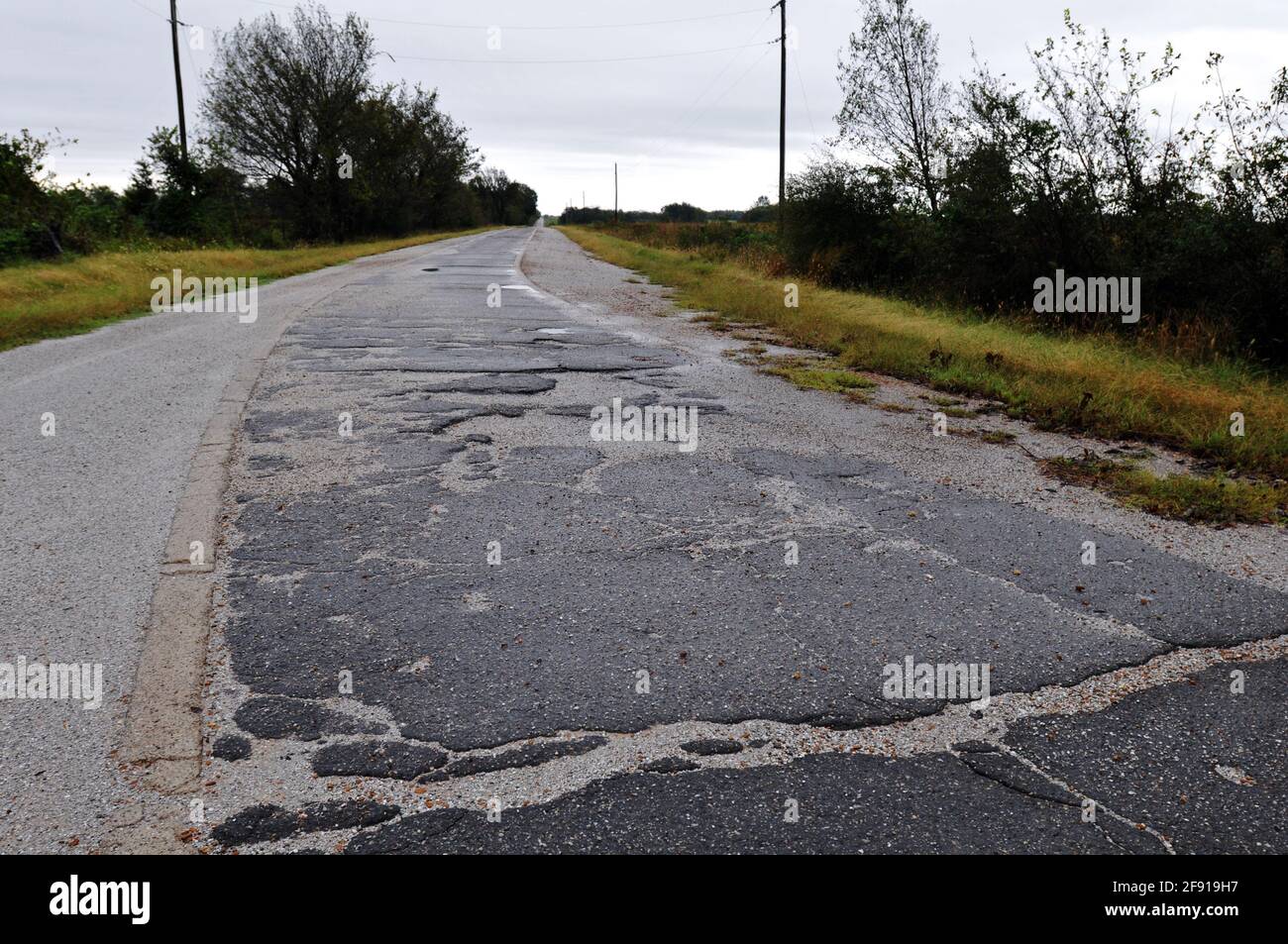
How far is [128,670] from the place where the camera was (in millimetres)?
2984

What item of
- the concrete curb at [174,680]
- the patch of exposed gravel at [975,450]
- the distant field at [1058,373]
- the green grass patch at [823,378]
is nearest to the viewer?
the concrete curb at [174,680]

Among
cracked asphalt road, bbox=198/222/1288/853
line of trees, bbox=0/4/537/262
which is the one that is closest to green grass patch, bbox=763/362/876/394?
cracked asphalt road, bbox=198/222/1288/853

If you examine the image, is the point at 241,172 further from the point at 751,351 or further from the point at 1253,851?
the point at 1253,851

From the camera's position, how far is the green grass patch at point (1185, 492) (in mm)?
4719

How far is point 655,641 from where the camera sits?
10.6ft

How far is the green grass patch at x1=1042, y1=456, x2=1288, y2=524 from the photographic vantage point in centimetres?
472

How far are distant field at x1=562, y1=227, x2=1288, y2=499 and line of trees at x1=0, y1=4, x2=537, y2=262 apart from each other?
2081cm

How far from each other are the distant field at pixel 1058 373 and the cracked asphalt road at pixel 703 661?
218cm

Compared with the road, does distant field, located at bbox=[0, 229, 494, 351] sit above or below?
above

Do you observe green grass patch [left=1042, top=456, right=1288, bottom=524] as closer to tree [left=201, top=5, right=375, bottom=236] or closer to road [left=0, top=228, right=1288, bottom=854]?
road [left=0, top=228, right=1288, bottom=854]

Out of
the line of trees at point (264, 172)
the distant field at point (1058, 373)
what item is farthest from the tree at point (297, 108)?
the distant field at point (1058, 373)

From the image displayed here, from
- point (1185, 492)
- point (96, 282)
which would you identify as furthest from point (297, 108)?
point (1185, 492)

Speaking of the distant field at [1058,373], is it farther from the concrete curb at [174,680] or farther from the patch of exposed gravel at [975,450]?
the concrete curb at [174,680]
